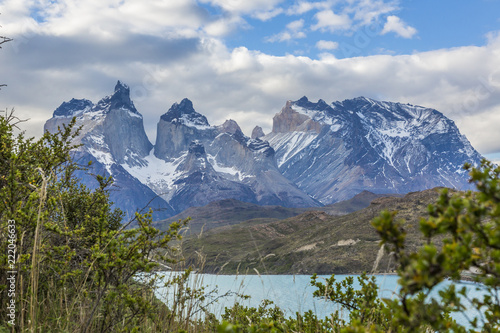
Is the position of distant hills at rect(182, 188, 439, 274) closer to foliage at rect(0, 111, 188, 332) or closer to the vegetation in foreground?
the vegetation in foreground

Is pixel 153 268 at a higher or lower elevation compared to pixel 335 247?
higher

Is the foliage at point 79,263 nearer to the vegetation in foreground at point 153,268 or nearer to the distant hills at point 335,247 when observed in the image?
the vegetation in foreground at point 153,268

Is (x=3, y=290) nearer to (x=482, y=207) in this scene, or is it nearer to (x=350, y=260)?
(x=482, y=207)

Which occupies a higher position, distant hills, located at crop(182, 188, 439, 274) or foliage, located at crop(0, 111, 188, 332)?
foliage, located at crop(0, 111, 188, 332)

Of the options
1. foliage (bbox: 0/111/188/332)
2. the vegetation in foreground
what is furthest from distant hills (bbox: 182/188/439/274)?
foliage (bbox: 0/111/188/332)

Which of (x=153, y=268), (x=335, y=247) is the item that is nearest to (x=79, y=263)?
(x=153, y=268)

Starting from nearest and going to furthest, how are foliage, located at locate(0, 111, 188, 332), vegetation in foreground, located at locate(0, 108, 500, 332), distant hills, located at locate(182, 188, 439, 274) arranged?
vegetation in foreground, located at locate(0, 108, 500, 332) → foliage, located at locate(0, 111, 188, 332) → distant hills, located at locate(182, 188, 439, 274)

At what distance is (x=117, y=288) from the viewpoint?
430cm

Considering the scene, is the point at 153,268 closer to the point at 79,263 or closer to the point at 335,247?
the point at 79,263

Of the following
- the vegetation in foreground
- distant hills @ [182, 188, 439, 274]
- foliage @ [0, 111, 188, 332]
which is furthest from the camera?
distant hills @ [182, 188, 439, 274]

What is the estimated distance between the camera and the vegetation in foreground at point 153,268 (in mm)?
1945

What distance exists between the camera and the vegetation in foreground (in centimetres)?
195

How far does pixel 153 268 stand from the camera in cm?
525

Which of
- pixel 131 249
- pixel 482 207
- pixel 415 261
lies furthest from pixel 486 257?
pixel 131 249
